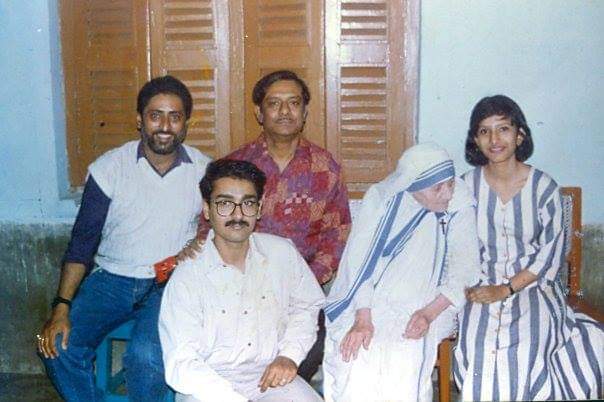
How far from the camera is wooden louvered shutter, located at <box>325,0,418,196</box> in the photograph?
3965 mm

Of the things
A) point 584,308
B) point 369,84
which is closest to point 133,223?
point 369,84

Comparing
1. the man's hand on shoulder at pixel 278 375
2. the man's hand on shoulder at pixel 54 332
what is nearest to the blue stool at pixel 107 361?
the man's hand on shoulder at pixel 54 332

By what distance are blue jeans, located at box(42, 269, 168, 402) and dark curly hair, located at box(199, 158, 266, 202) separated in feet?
2.52

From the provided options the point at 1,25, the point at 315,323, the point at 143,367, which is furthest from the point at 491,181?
the point at 1,25

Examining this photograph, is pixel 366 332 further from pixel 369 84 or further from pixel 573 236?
pixel 369 84

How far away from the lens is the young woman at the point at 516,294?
3.04 metres

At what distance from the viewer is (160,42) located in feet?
13.5

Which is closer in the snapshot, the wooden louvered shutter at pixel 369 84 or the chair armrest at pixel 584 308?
the chair armrest at pixel 584 308

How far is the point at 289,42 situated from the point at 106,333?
192cm

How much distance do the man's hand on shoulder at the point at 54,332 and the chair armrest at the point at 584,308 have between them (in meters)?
2.51

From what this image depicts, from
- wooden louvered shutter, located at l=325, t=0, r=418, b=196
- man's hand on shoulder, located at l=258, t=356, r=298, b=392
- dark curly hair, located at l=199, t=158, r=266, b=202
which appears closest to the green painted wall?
wooden louvered shutter, located at l=325, t=0, r=418, b=196

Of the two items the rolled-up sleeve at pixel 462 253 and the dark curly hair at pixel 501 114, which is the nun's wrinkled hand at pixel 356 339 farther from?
the dark curly hair at pixel 501 114

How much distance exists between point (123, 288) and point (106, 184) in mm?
537

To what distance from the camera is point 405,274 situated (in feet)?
10.5
